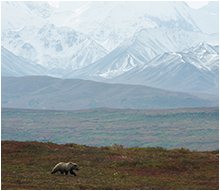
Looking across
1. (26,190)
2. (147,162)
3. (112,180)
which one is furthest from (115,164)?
(26,190)

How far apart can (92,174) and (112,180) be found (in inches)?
83.1

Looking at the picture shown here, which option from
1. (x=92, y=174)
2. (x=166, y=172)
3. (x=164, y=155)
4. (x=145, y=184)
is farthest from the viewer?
(x=164, y=155)

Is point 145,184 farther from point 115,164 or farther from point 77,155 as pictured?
point 77,155

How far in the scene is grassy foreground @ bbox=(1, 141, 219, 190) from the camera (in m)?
25.1

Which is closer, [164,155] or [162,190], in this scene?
[162,190]

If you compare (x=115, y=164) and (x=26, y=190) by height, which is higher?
(x=115, y=164)

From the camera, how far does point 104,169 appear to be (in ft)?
99.8

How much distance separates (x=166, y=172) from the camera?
1219 inches

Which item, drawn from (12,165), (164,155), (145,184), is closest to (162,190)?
(145,184)

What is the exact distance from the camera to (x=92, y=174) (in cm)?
2842

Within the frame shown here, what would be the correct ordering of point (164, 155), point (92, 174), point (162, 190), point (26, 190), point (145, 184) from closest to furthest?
point (26, 190) < point (162, 190) < point (145, 184) < point (92, 174) < point (164, 155)

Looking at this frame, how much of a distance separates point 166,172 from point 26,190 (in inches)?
491

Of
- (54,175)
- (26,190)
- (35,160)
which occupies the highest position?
(35,160)

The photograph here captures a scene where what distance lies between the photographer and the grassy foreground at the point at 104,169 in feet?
82.3
